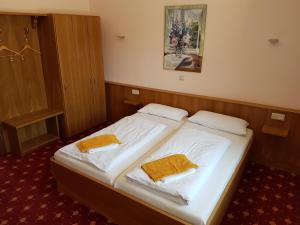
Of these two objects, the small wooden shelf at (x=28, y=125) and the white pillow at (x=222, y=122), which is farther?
the small wooden shelf at (x=28, y=125)

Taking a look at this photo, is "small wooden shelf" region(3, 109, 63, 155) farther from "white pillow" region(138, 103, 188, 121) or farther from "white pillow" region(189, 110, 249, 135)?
"white pillow" region(189, 110, 249, 135)

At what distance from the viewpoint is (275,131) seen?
99.3 inches

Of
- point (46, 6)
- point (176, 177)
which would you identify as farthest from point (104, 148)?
point (46, 6)

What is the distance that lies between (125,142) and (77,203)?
73cm

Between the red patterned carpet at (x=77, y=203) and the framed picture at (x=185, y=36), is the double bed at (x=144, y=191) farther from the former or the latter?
the framed picture at (x=185, y=36)

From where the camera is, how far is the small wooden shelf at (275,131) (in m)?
2.46

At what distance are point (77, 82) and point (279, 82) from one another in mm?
2604

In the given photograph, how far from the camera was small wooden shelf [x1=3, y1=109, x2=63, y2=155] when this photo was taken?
290 cm

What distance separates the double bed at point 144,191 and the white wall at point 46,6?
6.40ft

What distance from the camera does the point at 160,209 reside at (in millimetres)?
1635

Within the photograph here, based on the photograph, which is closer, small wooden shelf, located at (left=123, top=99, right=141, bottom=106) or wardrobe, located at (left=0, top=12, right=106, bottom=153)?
wardrobe, located at (left=0, top=12, right=106, bottom=153)

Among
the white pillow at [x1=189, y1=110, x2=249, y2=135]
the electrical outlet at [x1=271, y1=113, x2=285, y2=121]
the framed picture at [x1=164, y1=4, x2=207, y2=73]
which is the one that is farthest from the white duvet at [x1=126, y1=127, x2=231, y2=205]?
the framed picture at [x1=164, y1=4, x2=207, y2=73]

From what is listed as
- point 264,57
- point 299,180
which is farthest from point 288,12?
point 299,180

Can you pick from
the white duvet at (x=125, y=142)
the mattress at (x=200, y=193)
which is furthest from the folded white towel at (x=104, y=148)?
the mattress at (x=200, y=193)
